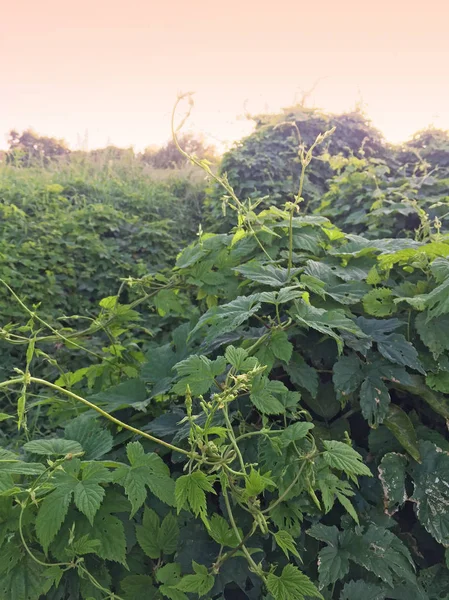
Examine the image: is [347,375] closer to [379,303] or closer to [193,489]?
[379,303]

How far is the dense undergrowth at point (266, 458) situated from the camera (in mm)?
886

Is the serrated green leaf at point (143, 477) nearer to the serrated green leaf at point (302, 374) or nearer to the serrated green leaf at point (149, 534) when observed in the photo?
the serrated green leaf at point (149, 534)

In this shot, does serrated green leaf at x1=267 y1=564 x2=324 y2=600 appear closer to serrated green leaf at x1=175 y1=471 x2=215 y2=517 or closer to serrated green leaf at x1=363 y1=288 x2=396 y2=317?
serrated green leaf at x1=175 y1=471 x2=215 y2=517

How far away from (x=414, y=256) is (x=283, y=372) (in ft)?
1.68

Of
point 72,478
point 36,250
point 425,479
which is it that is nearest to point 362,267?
point 425,479

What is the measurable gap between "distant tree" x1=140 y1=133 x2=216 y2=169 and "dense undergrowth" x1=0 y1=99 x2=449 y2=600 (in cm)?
1101

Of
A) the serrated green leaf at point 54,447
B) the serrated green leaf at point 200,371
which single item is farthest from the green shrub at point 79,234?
the serrated green leaf at point 200,371

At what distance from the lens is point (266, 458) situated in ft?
3.28

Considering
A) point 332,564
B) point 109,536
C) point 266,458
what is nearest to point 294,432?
point 266,458

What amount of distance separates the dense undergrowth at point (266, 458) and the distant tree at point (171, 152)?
11.0 m

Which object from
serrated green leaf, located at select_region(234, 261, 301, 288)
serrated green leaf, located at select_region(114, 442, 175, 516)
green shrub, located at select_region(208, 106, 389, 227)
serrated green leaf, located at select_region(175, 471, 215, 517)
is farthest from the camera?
green shrub, located at select_region(208, 106, 389, 227)

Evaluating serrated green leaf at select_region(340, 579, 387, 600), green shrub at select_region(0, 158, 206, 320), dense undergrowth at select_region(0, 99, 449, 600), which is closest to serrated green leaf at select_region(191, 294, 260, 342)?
dense undergrowth at select_region(0, 99, 449, 600)

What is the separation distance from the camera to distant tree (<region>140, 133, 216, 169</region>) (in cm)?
1214

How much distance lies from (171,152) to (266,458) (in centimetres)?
1226
